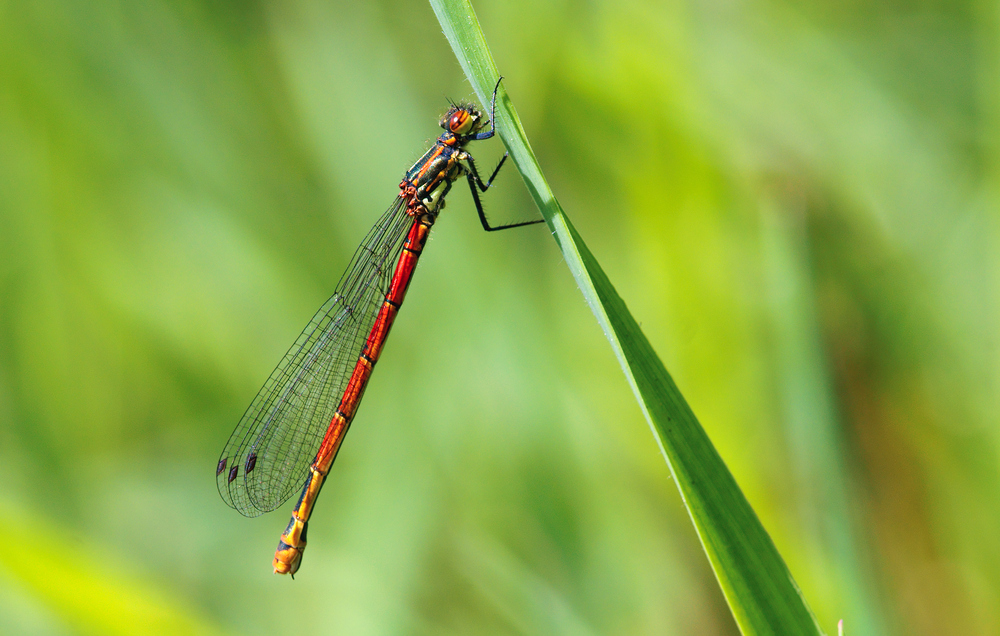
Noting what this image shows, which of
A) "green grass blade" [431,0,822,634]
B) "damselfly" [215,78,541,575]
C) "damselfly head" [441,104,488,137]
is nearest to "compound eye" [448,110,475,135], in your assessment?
"damselfly head" [441,104,488,137]

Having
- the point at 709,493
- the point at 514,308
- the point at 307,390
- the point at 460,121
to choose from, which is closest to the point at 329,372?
the point at 307,390

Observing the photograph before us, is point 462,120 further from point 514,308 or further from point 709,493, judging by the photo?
point 709,493

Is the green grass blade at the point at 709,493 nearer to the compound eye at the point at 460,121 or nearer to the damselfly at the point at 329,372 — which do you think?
the compound eye at the point at 460,121

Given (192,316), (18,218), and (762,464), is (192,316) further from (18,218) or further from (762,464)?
(762,464)

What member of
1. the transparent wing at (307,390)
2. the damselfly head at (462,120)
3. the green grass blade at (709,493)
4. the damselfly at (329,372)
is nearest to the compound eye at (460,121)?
the damselfly head at (462,120)

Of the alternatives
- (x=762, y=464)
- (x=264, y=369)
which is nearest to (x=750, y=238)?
(x=762, y=464)

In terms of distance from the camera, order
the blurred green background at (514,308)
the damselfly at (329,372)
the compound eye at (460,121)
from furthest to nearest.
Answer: the damselfly at (329,372) < the compound eye at (460,121) < the blurred green background at (514,308)

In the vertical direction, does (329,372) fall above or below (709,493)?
below
